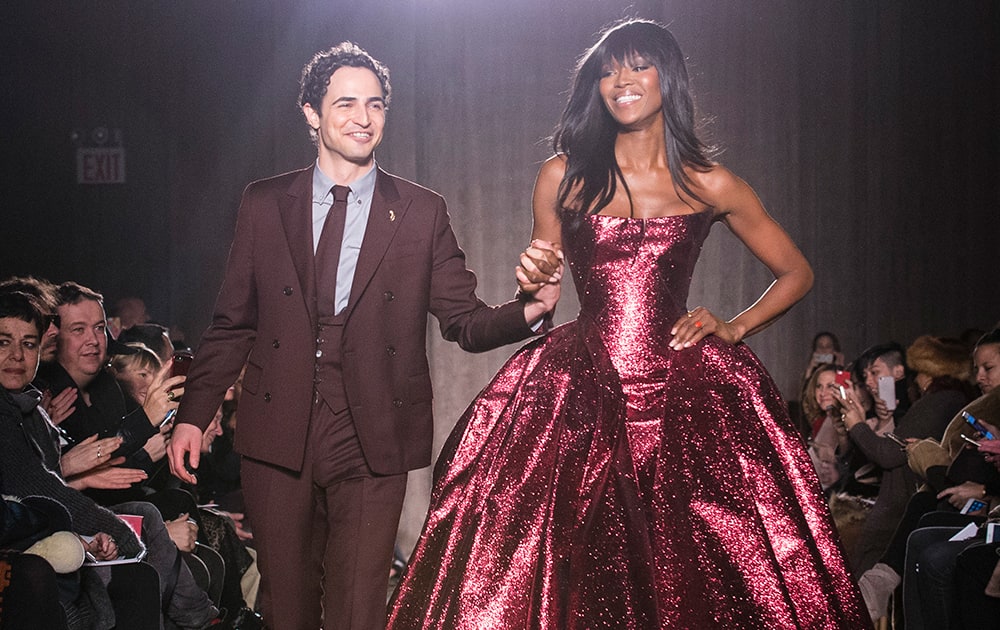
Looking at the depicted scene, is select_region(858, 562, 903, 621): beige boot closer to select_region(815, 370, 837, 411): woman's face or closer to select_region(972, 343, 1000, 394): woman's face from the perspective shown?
select_region(972, 343, 1000, 394): woman's face

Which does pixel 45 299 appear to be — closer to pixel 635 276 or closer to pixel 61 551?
pixel 61 551

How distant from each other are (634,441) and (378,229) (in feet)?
2.36

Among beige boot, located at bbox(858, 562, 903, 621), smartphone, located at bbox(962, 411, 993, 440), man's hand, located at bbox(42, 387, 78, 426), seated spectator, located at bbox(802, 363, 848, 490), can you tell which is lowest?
beige boot, located at bbox(858, 562, 903, 621)

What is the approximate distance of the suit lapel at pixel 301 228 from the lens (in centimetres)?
247

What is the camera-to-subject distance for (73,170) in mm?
7137

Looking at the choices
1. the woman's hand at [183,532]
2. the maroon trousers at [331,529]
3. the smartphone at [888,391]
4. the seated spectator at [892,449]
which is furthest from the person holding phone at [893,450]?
the maroon trousers at [331,529]

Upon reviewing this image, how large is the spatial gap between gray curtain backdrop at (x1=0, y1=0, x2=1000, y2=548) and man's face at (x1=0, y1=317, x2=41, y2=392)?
2.81m

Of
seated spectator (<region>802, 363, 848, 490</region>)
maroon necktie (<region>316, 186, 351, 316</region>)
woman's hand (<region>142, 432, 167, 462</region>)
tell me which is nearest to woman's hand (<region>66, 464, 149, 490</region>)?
woman's hand (<region>142, 432, 167, 462</region>)

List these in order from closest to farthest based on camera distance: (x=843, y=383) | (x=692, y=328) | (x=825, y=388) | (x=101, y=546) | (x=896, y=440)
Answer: (x=692, y=328)
(x=101, y=546)
(x=896, y=440)
(x=843, y=383)
(x=825, y=388)

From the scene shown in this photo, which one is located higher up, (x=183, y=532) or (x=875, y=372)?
(x=875, y=372)

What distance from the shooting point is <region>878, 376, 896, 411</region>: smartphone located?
4941 mm

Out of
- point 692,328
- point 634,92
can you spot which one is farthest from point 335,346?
point 634,92

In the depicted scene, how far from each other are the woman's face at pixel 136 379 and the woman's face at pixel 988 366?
2.97 metres

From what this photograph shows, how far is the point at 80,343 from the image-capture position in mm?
3766
